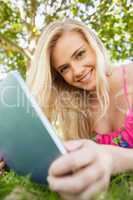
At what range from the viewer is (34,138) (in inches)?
47.3

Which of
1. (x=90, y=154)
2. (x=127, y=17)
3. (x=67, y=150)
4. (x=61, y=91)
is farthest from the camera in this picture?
(x=127, y=17)

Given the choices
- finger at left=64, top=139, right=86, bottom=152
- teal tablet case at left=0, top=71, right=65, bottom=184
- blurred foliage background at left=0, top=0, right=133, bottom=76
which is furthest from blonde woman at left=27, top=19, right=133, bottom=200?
blurred foliage background at left=0, top=0, right=133, bottom=76

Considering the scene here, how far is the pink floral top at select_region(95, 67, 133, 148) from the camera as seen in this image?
2650 mm

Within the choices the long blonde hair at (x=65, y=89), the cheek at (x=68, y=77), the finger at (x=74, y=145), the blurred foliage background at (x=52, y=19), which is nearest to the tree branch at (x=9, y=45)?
the blurred foliage background at (x=52, y=19)

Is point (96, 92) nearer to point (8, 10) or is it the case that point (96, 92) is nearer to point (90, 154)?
point (90, 154)

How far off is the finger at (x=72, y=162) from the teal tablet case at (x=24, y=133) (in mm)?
128

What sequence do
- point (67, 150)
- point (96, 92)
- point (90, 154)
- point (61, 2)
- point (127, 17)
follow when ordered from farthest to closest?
point (127, 17), point (61, 2), point (96, 92), point (67, 150), point (90, 154)

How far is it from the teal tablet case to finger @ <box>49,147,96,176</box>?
0.42ft

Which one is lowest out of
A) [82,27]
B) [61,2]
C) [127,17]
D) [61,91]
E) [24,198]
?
[24,198]

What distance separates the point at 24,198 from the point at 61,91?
212 cm

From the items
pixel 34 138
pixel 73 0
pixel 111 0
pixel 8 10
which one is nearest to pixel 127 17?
pixel 111 0

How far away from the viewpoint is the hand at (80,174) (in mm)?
829

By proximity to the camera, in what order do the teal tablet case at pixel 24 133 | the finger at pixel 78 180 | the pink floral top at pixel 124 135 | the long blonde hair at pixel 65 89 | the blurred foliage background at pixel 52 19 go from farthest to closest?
the blurred foliage background at pixel 52 19 → the long blonde hair at pixel 65 89 → the pink floral top at pixel 124 135 → the teal tablet case at pixel 24 133 → the finger at pixel 78 180

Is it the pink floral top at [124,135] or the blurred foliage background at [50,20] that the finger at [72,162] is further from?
the blurred foliage background at [50,20]
